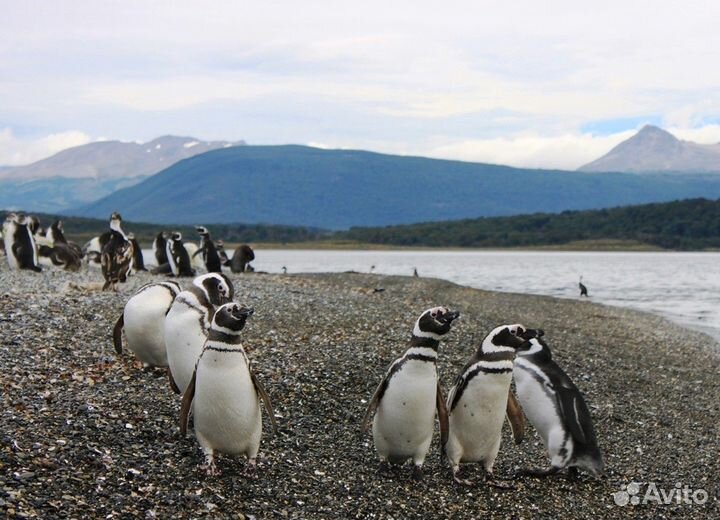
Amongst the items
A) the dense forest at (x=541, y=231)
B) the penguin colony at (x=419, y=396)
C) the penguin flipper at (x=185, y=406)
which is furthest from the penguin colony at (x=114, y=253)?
the dense forest at (x=541, y=231)

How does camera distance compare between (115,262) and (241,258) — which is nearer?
(115,262)

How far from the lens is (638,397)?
10797mm

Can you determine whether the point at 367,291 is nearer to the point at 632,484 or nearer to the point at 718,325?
the point at 718,325

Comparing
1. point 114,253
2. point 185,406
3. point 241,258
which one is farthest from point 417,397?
point 241,258

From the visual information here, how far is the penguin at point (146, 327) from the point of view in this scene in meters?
8.41

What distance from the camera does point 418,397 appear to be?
6520mm

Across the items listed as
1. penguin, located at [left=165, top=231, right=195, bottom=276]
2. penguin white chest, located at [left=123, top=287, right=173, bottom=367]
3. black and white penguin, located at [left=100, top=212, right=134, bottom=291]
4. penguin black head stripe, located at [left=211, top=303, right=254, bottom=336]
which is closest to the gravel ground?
penguin white chest, located at [left=123, top=287, right=173, bottom=367]

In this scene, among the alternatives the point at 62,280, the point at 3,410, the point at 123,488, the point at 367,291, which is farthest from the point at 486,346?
the point at 62,280

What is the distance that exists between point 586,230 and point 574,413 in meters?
92.8

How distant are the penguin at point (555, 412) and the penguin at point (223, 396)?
244cm

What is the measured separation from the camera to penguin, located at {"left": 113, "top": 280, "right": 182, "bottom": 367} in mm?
8414

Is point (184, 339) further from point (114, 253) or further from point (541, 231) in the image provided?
point (541, 231)

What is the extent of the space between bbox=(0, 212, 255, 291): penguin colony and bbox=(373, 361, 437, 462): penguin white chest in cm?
930

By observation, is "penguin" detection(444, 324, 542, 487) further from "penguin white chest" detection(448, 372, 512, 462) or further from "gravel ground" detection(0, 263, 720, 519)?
"gravel ground" detection(0, 263, 720, 519)
